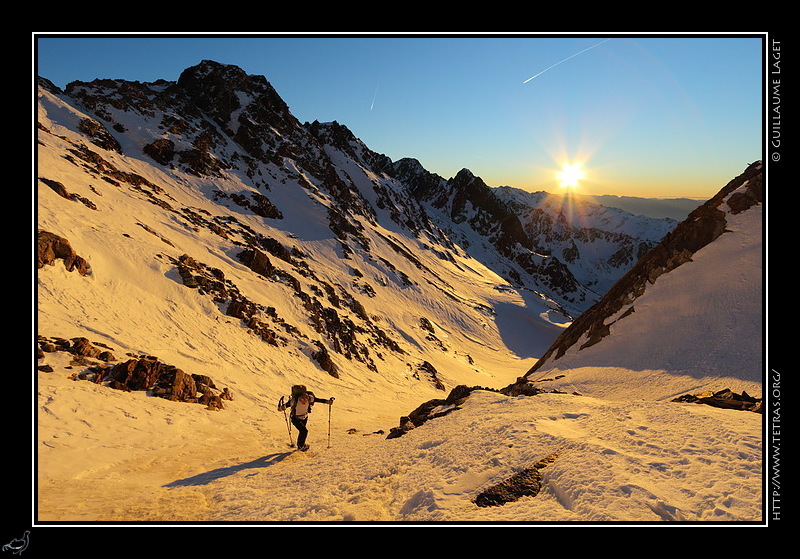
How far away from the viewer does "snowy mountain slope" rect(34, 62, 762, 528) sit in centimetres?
553

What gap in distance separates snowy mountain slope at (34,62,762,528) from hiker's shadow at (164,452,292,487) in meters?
0.08

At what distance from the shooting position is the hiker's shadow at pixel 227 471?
764cm

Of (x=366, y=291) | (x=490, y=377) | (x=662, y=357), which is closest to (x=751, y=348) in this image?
(x=662, y=357)

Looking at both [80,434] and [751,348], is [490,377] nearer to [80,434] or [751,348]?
[751,348]

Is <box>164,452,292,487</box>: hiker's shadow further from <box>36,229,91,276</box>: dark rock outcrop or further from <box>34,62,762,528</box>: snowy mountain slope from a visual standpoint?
<box>36,229,91,276</box>: dark rock outcrop

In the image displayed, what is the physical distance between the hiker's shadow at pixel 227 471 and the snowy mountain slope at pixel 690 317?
988 cm

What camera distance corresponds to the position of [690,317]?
562 inches

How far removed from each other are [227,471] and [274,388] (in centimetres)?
1156

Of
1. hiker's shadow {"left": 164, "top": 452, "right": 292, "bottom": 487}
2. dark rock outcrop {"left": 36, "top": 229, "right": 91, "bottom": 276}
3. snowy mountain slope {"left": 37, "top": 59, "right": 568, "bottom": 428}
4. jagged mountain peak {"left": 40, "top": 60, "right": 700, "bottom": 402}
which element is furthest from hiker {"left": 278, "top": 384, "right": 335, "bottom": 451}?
jagged mountain peak {"left": 40, "top": 60, "right": 700, "bottom": 402}

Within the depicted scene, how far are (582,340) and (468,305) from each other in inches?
1880
